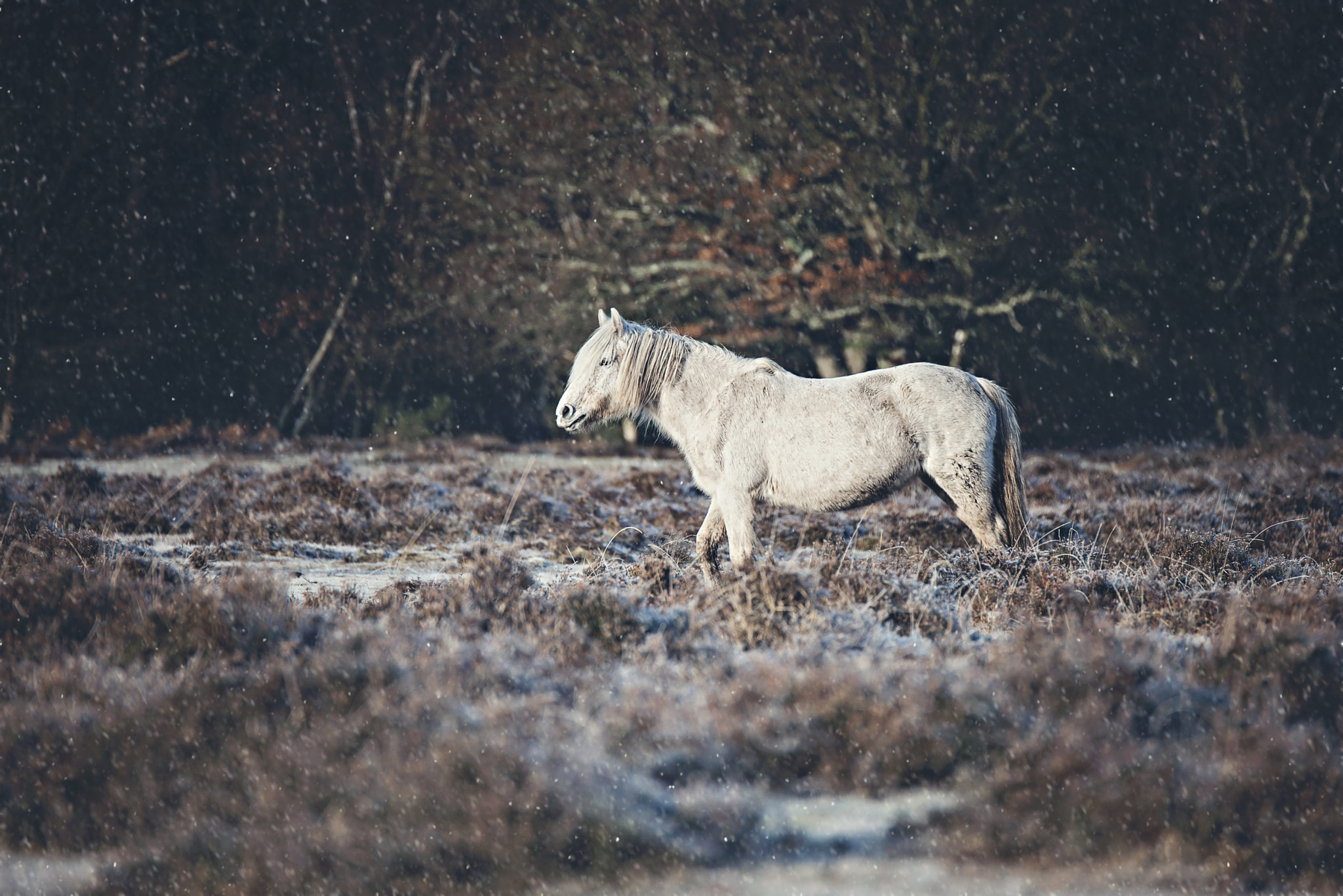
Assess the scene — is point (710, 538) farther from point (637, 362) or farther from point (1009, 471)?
point (1009, 471)

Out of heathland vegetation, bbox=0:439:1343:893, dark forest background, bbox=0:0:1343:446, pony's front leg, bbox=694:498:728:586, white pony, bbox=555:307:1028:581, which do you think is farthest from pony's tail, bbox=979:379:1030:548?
dark forest background, bbox=0:0:1343:446

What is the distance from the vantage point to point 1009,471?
6.96 meters

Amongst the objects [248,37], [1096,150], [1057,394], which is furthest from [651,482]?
[248,37]

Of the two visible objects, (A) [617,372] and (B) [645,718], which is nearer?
(B) [645,718]

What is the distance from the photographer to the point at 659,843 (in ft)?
12.5

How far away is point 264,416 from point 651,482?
12.1m

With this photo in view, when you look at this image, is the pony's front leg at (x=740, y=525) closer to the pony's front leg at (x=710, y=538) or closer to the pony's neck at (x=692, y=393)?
the pony's front leg at (x=710, y=538)

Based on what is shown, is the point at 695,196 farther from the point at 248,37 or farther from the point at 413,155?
the point at 248,37

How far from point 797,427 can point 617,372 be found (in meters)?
1.19

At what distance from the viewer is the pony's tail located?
693 cm

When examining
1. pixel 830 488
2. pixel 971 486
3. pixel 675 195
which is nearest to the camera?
pixel 830 488

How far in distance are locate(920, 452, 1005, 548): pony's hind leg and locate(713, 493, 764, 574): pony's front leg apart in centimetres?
118

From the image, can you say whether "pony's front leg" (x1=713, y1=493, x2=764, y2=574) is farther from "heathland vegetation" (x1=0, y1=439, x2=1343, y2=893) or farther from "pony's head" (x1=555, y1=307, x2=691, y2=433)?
"pony's head" (x1=555, y1=307, x2=691, y2=433)

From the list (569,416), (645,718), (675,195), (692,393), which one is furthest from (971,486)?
(675,195)
